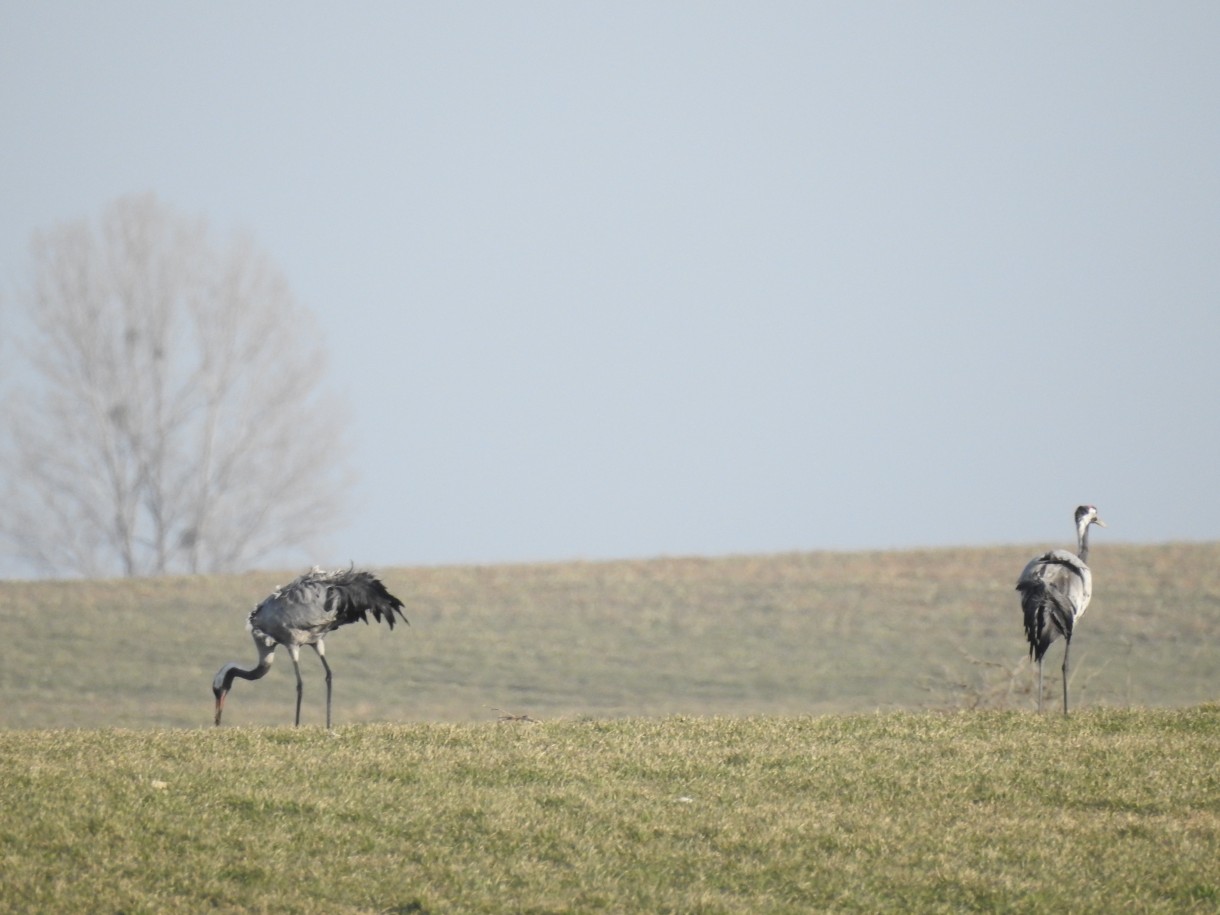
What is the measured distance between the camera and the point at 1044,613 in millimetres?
16406

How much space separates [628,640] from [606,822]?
3033 cm


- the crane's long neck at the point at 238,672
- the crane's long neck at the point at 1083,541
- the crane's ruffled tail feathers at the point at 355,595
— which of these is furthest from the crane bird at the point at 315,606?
the crane's long neck at the point at 1083,541

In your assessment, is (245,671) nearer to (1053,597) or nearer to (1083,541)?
(1053,597)

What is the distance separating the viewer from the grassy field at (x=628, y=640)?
35.7 m

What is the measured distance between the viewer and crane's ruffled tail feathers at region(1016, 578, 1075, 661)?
53.8 ft

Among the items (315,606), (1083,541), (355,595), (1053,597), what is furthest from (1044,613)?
(315,606)

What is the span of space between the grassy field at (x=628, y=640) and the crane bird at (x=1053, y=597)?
15140 millimetres

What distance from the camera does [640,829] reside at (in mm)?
11711

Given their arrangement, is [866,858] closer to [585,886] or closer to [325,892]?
[585,886]

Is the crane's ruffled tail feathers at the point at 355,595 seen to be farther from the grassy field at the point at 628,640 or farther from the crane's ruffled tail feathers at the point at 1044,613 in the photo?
the grassy field at the point at 628,640

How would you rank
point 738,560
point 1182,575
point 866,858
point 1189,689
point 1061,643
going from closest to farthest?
point 866,858 < point 1189,689 < point 1061,643 < point 1182,575 < point 738,560

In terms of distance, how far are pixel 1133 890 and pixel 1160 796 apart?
229 centimetres

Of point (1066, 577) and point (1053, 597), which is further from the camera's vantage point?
point (1066, 577)

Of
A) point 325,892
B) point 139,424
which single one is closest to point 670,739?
point 325,892
